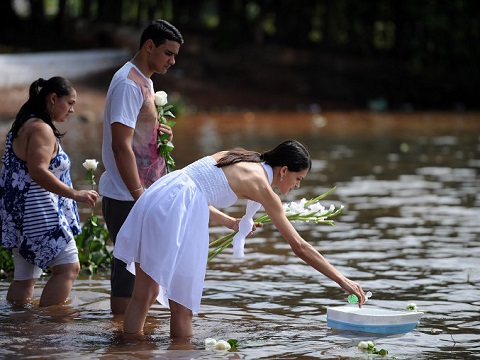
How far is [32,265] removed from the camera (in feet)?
A: 24.2

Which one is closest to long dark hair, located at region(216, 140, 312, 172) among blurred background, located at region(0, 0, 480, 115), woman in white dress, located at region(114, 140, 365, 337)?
woman in white dress, located at region(114, 140, 365, 337)

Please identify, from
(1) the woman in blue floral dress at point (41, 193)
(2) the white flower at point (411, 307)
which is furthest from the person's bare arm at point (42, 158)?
(2) the white flower at point (411, 307)

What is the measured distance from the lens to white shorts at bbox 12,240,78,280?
23.5 ft

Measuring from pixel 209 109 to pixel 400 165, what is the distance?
504 inches

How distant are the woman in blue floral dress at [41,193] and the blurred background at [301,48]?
903 inches

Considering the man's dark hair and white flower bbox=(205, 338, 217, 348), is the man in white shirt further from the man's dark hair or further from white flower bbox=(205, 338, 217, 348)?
white flower bbox=(205, 338, 217, 348)

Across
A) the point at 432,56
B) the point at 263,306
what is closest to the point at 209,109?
the point at 432,56

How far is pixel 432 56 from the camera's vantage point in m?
35.9

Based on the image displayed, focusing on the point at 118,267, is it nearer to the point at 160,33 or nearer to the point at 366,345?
the point at 160,33

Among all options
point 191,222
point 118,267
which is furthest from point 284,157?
point 118,267

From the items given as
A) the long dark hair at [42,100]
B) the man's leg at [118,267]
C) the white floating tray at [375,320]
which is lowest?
the white floating tray at [375,320]

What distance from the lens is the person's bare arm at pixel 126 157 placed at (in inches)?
262

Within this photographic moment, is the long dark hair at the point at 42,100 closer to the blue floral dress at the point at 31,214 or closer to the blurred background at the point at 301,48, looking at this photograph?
the blue floral dress at the point at 31,214

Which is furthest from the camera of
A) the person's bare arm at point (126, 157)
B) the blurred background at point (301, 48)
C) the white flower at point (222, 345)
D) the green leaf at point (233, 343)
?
the blurred background at point (301, 48)
